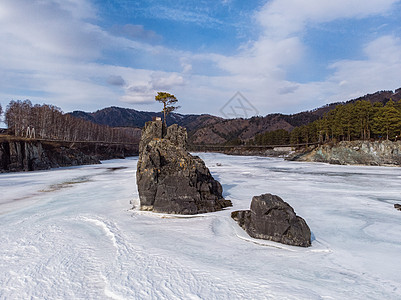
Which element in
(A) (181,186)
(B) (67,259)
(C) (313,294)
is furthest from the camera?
(A) (181,186)

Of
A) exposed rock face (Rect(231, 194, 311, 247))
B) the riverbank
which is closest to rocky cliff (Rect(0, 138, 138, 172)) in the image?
the riverbank

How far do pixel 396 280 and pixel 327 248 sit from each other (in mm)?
2117

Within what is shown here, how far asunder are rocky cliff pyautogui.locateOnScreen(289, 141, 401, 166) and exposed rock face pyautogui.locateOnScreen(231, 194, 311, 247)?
156 feet

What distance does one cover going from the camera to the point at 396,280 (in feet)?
18.3

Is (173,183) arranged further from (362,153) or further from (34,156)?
(362,153)

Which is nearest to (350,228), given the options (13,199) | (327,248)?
(327,248)

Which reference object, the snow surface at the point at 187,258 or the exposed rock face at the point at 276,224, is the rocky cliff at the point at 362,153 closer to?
the snow surface at the point at 187,258

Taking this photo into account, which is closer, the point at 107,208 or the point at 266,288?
the point at 266,288

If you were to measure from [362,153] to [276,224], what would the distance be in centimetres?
4906

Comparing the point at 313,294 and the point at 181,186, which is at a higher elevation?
the point at 181,186

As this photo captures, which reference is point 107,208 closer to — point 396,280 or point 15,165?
point 396,280

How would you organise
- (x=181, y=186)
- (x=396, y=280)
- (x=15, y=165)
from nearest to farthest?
1. (x=396, y=280)
2. (x=181, y=186)
3. (x=15, y=165)

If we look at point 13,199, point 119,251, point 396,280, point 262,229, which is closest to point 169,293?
point 119,251

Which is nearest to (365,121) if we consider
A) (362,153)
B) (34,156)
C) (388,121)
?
(388,121)
